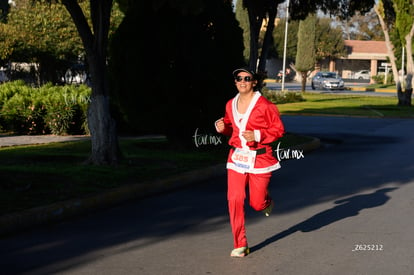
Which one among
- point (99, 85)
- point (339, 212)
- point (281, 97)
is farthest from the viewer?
point (281, 97)

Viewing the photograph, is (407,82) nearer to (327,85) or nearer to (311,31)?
(327,85)

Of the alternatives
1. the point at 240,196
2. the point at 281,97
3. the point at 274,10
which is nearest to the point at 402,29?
the point at 281,97

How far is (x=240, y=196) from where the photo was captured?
7.09 metres

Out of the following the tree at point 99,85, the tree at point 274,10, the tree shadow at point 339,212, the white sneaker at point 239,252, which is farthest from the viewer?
the tree at point 274,10

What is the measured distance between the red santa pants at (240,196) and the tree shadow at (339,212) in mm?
441

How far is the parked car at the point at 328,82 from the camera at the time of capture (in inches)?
2502

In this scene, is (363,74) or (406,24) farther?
(363,74)

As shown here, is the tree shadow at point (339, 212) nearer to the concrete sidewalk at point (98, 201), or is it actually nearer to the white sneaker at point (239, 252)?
the white sneaker at point (239, 252)

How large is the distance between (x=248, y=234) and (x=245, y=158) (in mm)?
1415

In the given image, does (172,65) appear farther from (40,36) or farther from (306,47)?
(306,47)

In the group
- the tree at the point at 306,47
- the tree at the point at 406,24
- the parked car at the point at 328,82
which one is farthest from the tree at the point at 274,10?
the tree at the point at 306,47

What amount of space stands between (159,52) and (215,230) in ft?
23.2

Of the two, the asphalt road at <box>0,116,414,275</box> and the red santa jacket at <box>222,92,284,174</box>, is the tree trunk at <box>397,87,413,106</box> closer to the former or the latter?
the asphalt road at <box>0,116,414,275</box>

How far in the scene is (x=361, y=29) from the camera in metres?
119
